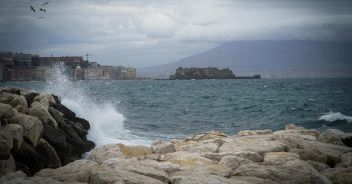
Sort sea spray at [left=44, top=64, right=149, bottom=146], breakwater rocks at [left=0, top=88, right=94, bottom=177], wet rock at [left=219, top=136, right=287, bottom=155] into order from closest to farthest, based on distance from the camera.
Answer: wet rock at [left=219, top=136, right=287, bottom=155], breakwater rocks at [left=0, top=88, right=94, bottom=177], sea spray at [left=44, top=64, right=149, bottom=146]

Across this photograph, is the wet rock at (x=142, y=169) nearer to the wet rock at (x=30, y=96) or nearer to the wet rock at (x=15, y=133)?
the wet rock at (x=15, y=133)

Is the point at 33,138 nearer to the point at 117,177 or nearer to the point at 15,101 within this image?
the point at 15,101

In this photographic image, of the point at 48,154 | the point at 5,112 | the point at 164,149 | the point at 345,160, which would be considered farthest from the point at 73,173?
the point at 345,160

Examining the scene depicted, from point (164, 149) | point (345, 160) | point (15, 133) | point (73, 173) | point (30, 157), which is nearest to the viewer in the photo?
point (73, 173)

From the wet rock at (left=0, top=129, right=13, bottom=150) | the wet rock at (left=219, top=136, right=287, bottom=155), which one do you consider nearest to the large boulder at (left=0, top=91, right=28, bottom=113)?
the wet rock at (left=0, top=129, right=13, bottom=150)

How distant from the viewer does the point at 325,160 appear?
8695mm

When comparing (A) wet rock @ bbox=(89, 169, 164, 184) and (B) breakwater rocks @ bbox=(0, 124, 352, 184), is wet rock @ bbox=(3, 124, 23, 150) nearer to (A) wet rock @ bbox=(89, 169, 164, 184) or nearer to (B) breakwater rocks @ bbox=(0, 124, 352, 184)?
(B) breakwater rocks @ bbox=(0, 124, 352, 184)

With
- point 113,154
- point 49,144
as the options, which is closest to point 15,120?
point 49,144

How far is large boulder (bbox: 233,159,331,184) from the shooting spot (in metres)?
6.72

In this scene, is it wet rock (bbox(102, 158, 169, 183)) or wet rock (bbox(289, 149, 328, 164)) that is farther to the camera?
wet rock (bbox(289, 149, 328, 164))

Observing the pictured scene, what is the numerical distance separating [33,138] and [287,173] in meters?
6.79

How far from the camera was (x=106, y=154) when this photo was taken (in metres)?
9.05

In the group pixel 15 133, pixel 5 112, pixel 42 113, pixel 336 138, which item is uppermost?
pixel 5 112

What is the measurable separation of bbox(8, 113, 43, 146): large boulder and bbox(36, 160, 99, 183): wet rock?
12.3 feet
